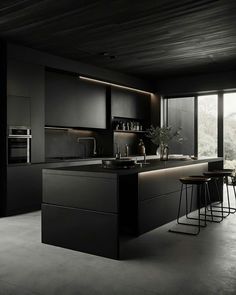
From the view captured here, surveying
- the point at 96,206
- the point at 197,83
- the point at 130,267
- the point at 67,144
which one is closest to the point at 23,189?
the point at 67,144

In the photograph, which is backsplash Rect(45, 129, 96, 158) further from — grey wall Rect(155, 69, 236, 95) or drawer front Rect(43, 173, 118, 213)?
drawer front Rect(43, 173, 118, 213)

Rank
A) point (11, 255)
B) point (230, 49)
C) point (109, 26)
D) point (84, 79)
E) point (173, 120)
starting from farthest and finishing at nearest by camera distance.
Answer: point (173, 120) < point (84, 79) < point (230, 49) < point (109, 26) < point (11, 255)

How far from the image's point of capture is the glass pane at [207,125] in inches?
314

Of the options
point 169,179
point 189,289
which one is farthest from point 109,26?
point 189,289

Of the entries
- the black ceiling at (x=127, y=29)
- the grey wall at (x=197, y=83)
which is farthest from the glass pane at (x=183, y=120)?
the black ceiling at (x=127, y=29)

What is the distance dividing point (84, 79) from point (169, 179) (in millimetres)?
3310

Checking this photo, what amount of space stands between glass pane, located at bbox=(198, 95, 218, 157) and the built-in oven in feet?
14.9

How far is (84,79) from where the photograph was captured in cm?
700

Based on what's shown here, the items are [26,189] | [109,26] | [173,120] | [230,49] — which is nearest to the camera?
[109,26]

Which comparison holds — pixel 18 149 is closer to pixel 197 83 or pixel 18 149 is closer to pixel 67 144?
pixel 67 144

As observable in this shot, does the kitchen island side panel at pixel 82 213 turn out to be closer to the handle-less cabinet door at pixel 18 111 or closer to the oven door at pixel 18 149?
the oven door at pixel 18 149

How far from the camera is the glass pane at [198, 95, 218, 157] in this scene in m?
7.98

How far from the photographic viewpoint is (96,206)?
3344mm

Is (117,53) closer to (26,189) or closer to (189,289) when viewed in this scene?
(26,189)
